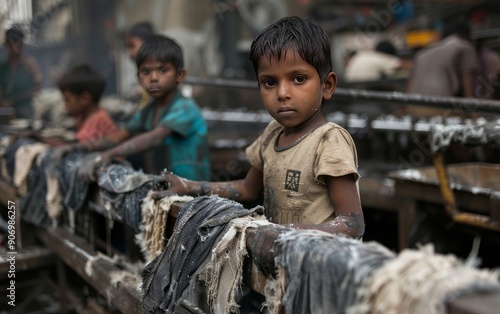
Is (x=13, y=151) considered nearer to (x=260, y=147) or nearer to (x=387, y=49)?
(x=260, y=147)

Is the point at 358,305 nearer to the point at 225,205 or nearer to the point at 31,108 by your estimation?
the point at 225,205

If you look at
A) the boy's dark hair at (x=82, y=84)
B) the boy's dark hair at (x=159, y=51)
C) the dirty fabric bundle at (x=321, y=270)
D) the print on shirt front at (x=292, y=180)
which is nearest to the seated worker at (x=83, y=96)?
the boy's dark hair at (x=82, y=84)

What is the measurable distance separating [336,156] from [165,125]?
1552 mm

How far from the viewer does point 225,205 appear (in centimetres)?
197

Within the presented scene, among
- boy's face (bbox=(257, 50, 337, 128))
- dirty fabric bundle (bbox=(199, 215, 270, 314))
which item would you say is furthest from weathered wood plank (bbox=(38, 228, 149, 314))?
boy's face (bbox=(257, 50, 337, 128))

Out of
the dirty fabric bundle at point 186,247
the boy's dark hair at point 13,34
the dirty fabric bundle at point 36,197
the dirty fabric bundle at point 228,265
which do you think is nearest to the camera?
the dirty fabric bundle at point 228,265

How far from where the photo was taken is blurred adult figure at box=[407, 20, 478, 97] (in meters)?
5.97

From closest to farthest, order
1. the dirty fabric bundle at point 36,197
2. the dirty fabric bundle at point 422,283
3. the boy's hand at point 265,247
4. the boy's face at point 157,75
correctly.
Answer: the dirty fabric bundle at point 422,283 → the boy's hand at point 265,247 → the boy's face at point 157,75 → the dirty fabric bundle at point 36,197

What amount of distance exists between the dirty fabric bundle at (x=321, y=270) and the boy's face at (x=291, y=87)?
67 centimetres

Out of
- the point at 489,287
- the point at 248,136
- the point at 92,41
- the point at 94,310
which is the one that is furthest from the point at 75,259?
the point at 92,41

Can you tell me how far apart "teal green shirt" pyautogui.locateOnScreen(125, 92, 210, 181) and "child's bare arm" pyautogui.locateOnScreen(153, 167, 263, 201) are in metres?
0.85

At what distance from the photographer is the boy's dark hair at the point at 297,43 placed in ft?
6.81

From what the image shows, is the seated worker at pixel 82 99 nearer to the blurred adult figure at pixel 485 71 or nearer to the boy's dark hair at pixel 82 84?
the boy's dark hair at pixel 82 84

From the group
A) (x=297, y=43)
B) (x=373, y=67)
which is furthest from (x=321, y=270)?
(x=373, y=67)
